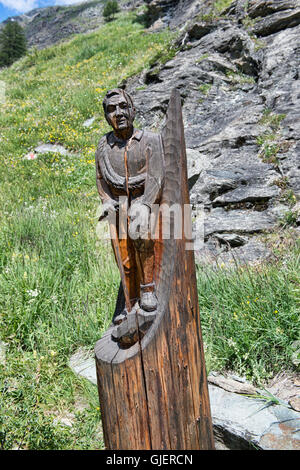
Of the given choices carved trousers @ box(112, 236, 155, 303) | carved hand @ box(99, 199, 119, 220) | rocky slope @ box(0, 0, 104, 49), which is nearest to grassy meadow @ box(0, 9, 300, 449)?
carved trousers @ box(112, 236, 155, 303)

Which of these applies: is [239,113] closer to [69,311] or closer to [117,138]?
[69,311]

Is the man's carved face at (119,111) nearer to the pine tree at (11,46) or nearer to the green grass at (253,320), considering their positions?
the green grass at (253,320)

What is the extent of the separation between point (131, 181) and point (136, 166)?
8cm

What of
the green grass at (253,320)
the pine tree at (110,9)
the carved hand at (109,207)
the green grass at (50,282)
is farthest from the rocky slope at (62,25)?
the carved hand at (109,207)

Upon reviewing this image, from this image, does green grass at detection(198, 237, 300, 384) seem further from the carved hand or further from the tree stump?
the carved hand

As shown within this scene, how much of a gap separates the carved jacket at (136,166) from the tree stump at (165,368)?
0.07 metres

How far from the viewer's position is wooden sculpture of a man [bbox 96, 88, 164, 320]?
1.89 metres

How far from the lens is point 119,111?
1941mm

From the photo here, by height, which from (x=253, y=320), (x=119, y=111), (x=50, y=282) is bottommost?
(x=253, y=320)

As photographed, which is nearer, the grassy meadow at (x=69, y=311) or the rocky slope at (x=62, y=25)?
the grassy meadow at (x=69, y=311)

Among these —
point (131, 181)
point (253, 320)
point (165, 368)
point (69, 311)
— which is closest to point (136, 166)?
point (131, 181)

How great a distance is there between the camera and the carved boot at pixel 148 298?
1874 mm
